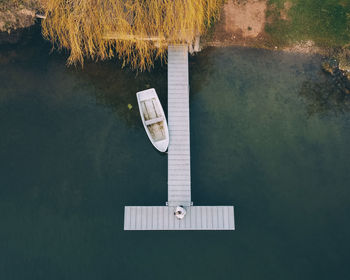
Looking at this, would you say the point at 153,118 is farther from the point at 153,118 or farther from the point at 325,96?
the point at 325,96

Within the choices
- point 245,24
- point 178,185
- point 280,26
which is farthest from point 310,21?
point 178,185

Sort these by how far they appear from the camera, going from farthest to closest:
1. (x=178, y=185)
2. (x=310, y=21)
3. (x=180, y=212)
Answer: (x=310, y=21)
(x=178, y=185)
(x=180, y=212)

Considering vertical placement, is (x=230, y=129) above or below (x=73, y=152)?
above

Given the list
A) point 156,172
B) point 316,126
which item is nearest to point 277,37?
point 316,126

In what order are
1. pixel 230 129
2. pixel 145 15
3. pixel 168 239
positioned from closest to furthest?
pixel 145 15 → pixel 168 239 → pixel 230 129

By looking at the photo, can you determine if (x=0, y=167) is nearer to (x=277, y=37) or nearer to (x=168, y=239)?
(x=168, y=239)

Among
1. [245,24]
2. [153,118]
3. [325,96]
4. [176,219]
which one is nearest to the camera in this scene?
[176,219]

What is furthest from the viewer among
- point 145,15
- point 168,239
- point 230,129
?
Answer: point 230,129
